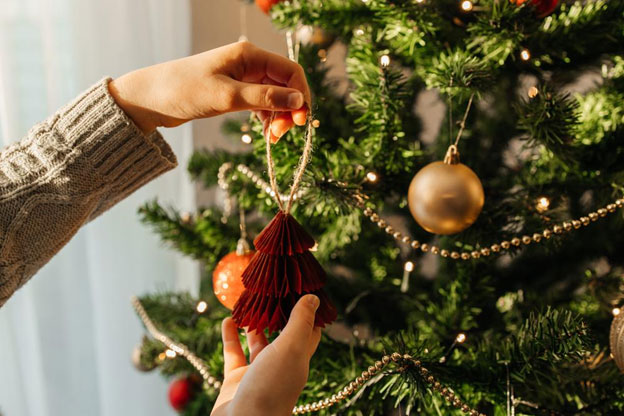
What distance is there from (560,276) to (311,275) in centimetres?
51

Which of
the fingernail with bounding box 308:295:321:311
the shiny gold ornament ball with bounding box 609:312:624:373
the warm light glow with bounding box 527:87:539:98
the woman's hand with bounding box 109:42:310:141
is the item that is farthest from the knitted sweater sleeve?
the shiny gold ornament ball with bounding box 609:312:624:373

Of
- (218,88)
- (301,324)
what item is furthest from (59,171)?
(301,324)

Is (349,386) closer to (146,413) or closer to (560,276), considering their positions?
(560,276)

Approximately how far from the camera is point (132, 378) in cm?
107

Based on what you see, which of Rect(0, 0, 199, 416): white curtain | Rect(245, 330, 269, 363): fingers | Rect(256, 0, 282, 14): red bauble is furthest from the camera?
Rect(0, 0, 199, 416): white curtain

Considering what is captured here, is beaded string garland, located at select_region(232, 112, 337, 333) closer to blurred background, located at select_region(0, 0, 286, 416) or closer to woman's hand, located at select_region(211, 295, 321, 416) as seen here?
woman's hand, located at select_region(211, 295, 321, 416)

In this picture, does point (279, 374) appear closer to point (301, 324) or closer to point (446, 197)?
point (301, 324)

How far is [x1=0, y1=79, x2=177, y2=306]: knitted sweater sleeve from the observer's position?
484 millimetres

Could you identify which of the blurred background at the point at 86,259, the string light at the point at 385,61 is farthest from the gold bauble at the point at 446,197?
the blurred background at the point at 86,259

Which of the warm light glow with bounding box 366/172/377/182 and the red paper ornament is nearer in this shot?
the red paper ornament

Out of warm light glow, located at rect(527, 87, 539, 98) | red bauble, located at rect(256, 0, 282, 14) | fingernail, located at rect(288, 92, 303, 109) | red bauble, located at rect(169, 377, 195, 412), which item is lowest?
red bauble, located at rect(169, 377, 195, 412)

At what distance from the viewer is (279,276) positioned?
425mm

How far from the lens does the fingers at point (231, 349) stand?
46cm

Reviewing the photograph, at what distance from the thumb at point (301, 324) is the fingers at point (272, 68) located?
18 cm
